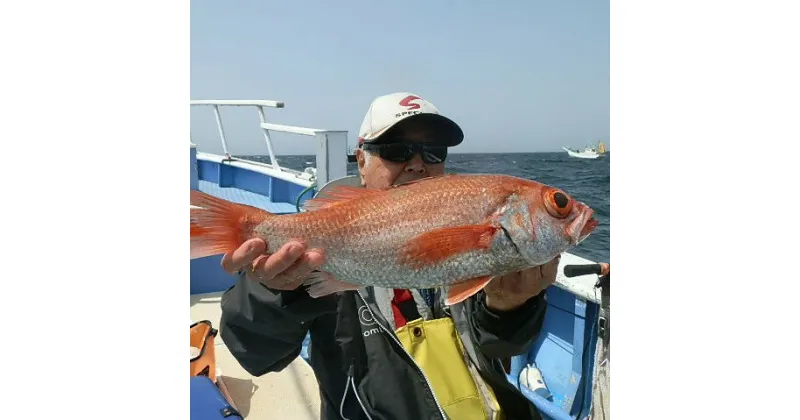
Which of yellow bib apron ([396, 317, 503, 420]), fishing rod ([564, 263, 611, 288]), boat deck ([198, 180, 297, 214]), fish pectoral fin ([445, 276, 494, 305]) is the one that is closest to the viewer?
fish pectoral fin ([445, 276, 494, 305])

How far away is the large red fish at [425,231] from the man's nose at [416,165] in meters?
0.45

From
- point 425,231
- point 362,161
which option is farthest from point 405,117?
point 425,231

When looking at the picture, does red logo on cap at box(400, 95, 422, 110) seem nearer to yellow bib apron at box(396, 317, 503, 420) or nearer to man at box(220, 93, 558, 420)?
man at box(220, 93, 558, 420)

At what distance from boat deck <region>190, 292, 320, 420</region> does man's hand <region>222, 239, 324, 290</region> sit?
68.3 inches

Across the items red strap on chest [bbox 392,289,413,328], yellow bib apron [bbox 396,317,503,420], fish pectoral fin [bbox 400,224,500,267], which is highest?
fish pectoral fin [bbox 400,224,500,267]

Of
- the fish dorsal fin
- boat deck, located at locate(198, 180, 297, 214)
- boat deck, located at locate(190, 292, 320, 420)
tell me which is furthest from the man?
boat deck, located at locate(198, 180, 297, 214)

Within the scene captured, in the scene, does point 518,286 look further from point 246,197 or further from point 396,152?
point 246,197

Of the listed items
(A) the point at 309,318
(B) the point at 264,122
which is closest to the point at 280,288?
(A) the point at 309,318

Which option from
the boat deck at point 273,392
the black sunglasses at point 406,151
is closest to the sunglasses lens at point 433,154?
the black sunglasses at point 406,151

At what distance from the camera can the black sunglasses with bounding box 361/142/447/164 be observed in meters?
1.89

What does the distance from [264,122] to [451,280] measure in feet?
20.5

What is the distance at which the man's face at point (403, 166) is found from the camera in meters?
1.90

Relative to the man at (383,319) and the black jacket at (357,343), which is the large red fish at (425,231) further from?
the black jacket at (357,343)
